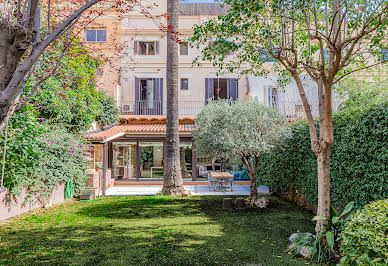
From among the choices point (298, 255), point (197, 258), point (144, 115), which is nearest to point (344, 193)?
point (298, 255)

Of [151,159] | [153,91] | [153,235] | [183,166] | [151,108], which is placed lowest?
[153,235]

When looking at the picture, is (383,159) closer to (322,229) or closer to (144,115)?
(322,229)

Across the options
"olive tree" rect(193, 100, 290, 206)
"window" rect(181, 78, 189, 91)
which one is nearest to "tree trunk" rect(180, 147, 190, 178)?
"window" rect(181, 78, 189, 91)

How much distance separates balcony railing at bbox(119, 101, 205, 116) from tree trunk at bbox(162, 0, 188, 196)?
5.97 m

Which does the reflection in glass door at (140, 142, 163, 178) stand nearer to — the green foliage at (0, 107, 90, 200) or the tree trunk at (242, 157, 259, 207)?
the green foliage at (0, 107, 90, 200)

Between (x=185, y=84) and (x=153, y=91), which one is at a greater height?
(x=185, y=84)

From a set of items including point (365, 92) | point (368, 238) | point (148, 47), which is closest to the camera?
point (368, 238)

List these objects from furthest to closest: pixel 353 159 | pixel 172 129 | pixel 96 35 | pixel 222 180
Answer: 1. pixel 96 35
2. pixel 222 180
3. pixel 172 129
4. pixel 353 159

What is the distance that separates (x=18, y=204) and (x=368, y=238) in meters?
8.88

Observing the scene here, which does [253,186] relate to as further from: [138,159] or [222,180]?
[138,159]

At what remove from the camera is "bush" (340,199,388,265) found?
10.5 feet

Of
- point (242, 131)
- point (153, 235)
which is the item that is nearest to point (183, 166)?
point (242, 131)

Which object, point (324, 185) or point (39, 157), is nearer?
point (324, 185)

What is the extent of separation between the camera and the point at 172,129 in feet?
38.1
